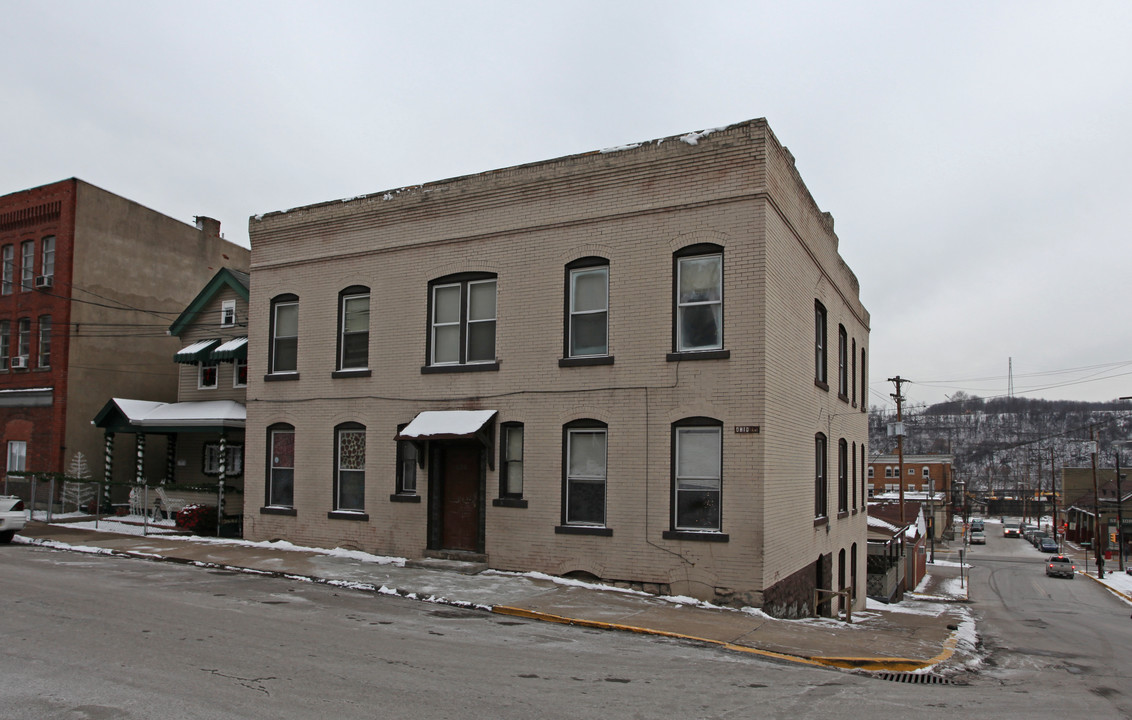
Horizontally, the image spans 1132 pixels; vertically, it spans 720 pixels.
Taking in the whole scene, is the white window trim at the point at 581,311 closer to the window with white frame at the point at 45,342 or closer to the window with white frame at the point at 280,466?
the window with white frame at the point at 280,466

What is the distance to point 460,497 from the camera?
50.4 feet

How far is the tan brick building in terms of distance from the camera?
13.1 m

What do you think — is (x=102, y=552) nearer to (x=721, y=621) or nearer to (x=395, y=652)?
(x=395, y=652)

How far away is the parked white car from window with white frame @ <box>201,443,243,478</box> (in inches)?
190

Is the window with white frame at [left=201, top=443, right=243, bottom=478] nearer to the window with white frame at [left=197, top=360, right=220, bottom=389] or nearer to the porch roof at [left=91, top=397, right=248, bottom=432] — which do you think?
the porch roof at [left=91, top=397, right=248, bottom=432]

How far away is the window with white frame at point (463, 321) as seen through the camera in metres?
15.4

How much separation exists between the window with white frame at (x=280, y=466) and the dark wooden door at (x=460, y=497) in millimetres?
4122

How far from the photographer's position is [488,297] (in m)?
15.5

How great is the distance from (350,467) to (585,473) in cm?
541

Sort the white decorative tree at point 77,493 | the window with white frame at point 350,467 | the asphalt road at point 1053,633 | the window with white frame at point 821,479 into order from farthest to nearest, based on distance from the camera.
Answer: the white decorative tree at point 77,493
the window with white frame at point 821,479
the window with white frame at point 350,467
the asphalt road at point 1053,633

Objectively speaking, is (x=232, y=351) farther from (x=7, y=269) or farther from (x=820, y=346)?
(x=820, y=346)

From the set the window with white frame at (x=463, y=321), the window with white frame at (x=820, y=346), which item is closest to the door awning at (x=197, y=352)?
the window with white frame at (x=463, y=321)

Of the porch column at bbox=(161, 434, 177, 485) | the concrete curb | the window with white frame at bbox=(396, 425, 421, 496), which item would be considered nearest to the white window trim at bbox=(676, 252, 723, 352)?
the window with white frame at bbox=(396, 425, 421, 496)

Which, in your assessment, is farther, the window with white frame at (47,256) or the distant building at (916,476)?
the distant building at (916,476)
